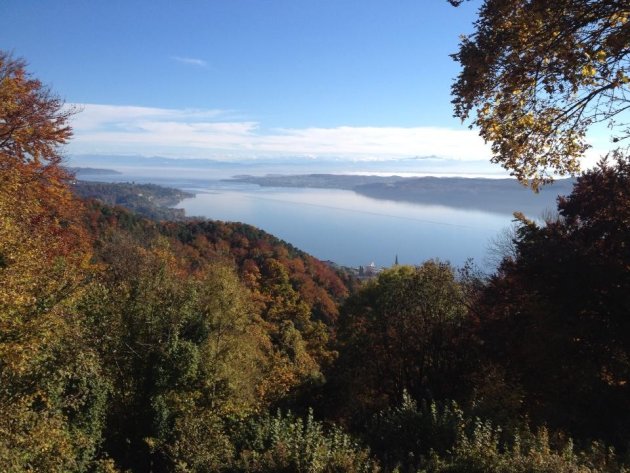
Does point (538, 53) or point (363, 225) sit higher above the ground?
point (538, 53)

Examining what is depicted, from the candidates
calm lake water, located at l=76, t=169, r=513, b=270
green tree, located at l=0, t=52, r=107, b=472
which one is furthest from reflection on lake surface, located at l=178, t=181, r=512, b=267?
green tree, located at l=0, t=52, r=107, b=472

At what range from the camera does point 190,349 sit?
1091 centimetres

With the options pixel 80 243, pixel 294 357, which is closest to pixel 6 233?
pixel 80 243

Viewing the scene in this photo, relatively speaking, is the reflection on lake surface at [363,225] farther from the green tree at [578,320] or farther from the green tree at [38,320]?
the green tree at [38,320]

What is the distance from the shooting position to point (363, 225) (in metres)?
103

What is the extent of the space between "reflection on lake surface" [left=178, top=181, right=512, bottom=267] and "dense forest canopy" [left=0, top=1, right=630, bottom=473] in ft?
114

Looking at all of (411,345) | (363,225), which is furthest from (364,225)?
(411,345)

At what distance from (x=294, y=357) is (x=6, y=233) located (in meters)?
16.1

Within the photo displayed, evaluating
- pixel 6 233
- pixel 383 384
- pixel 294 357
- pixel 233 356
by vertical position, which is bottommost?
pixel 294 357

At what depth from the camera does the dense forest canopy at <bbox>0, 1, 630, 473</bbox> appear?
6.12 metres

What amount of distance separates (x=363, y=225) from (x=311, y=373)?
8823cm

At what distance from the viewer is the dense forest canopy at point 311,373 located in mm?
6117

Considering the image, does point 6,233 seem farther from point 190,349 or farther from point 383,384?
point 383,384

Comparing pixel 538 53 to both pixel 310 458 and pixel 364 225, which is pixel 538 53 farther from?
pixel 364 225
